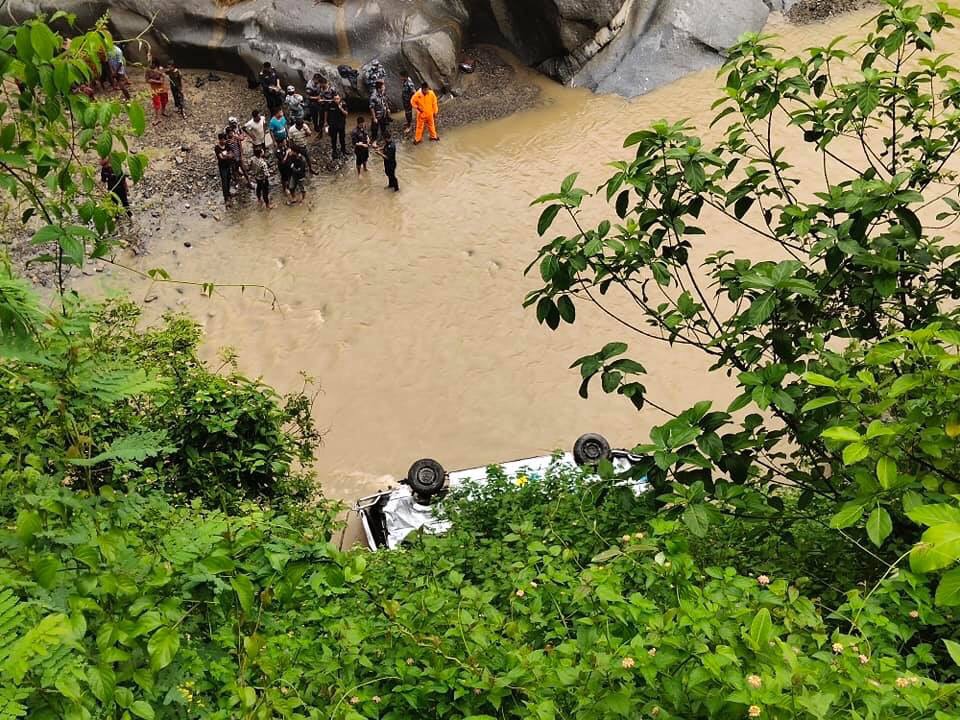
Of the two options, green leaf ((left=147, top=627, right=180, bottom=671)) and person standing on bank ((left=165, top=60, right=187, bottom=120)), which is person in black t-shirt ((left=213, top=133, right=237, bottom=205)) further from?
green leaf ((left=147, top=627, right=180, bottom=671))

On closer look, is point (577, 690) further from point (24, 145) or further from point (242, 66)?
point (242, 66)

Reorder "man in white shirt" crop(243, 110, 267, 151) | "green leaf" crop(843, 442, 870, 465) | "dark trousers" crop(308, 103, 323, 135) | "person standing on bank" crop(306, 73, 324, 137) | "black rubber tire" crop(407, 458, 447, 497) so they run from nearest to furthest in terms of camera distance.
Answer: "green leaf" crop(843, 442, 870, 465) < "black rubber tire" crop(407, 458, 447, 497) < "man in white shirt" crop(243, 110, 267, 151) < "person standing on bank" crop(306, 73, 324, 137) < "dark trousers" crop(308, 103, 323, 135)

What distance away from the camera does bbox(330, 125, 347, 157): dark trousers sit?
1330 cm

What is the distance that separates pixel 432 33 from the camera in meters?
14.7

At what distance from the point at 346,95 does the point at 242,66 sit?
2591 mm

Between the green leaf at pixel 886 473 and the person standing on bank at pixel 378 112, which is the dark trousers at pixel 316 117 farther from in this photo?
the green leaf at pixel 886 473

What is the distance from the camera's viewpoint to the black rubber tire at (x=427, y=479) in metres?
6.97

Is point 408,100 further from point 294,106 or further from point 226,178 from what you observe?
point 226,178

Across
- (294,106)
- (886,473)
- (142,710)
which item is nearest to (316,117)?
(294,106)

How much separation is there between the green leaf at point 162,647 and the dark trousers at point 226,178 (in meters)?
11.0

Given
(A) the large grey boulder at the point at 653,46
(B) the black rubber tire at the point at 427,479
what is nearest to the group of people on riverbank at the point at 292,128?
(A) the large grey boulder at the point at 653,46

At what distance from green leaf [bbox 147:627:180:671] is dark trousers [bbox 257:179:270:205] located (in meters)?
11.0

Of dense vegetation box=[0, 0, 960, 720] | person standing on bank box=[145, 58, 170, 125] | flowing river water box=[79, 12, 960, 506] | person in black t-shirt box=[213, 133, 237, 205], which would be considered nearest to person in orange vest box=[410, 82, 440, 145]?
flowing river water box=[79, 12, 960, 506]

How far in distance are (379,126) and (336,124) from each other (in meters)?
0.74
